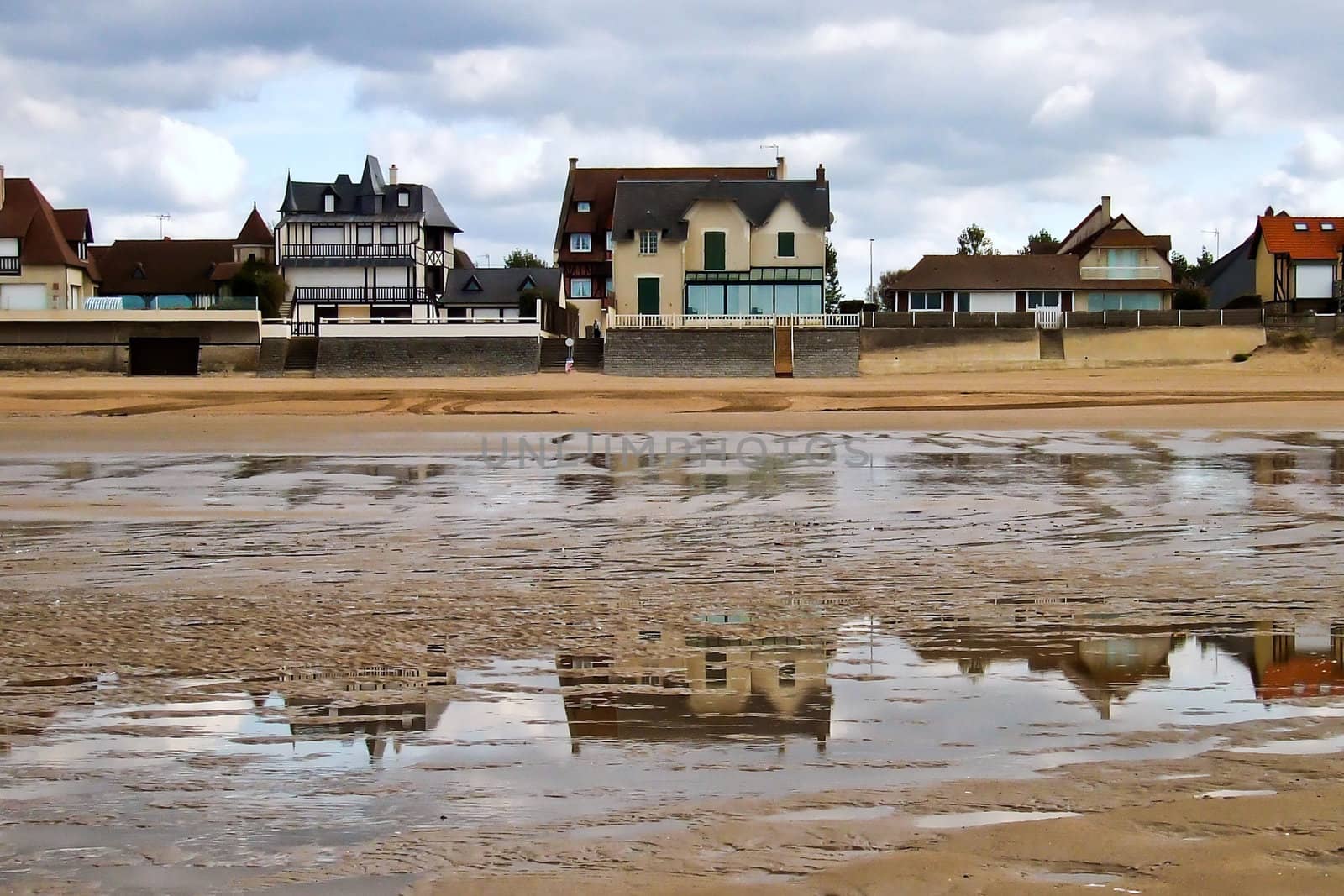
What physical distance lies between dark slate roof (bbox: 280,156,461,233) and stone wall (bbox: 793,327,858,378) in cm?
2341

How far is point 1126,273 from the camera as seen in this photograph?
58.4 metres

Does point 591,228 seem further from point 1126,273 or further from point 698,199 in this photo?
point 1126,273

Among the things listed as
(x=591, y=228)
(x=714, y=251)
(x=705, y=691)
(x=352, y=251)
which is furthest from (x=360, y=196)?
(x=705, y=691)

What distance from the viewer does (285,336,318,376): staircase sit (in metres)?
48.2

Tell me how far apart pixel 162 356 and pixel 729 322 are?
20020mm

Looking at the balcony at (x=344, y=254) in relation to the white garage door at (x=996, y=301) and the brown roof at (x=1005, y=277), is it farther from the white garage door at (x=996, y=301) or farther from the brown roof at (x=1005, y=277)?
the white garage door at (x=996, y=301)

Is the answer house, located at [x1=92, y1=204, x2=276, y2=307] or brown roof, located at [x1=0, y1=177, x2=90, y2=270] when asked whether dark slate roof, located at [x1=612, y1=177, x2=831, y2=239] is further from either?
brown roof, located at [x1=0, y1=177, x2=90, y2=270]

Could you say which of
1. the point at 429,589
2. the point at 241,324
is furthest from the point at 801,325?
the point at 429,589

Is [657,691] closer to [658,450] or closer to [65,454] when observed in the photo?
[658,450]

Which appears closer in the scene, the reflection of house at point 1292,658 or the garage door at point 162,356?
→ the reflection of house at point 1292,658

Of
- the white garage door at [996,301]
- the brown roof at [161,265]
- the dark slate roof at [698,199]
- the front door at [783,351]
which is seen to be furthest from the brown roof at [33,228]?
the white garage door at [996,301]

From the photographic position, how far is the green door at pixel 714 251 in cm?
5612

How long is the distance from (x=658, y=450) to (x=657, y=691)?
16320 millimetres

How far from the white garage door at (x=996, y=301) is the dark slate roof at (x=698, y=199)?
22.5 ft
